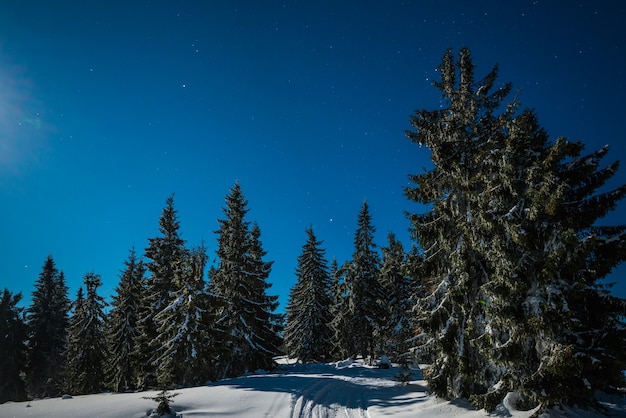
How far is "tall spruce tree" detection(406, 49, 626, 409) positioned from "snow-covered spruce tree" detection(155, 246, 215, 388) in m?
13.3

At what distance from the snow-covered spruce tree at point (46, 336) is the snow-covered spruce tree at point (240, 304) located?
78.3 ft

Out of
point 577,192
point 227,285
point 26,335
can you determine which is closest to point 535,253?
point 577,192

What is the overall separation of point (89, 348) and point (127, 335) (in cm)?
658

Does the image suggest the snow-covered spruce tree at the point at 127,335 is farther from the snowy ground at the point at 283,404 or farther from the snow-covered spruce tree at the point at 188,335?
the snowy ground at the point at 283,404

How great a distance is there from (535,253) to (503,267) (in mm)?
1137

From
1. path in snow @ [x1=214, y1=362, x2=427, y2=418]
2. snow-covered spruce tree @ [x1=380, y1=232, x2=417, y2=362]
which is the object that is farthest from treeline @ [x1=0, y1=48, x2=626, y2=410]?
snow-covered spruce tree @ [x1=380, y1=232, x2=417, y2=362]

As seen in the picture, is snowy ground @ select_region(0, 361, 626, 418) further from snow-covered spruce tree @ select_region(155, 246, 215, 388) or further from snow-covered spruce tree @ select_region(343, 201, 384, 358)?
snow-covered spruce tree @ select_region(343, 201, 384, 358)

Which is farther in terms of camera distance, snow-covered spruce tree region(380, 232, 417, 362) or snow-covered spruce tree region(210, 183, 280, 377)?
snow-covered spruce tree region(380, 232, 417, 362)

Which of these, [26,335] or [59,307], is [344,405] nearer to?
[26,335]

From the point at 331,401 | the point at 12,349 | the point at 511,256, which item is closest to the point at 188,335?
the point at 331,401

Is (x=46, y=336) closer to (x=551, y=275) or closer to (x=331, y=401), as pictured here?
(x=331, y=401)

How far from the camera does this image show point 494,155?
12.5m

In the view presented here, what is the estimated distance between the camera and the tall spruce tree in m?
9.48

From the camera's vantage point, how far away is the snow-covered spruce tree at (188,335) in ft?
65.6
